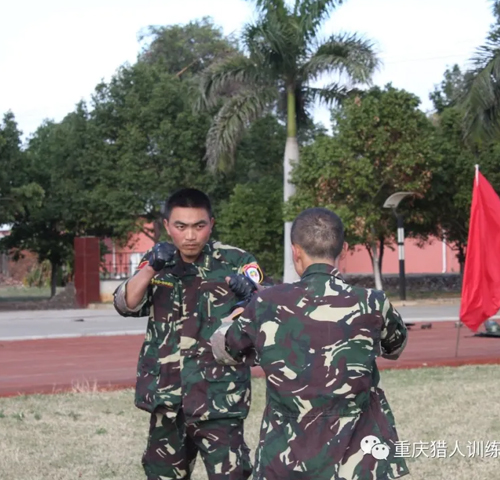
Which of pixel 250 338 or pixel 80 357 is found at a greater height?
pixel 250 338

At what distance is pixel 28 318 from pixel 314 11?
10710 mm

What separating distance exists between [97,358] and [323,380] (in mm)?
10660

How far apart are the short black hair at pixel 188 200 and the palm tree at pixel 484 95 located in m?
15.0

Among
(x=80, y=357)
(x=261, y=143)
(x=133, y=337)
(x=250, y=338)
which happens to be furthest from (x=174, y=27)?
(x=250, y=338)

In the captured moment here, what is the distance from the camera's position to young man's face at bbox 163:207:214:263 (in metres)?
4.48

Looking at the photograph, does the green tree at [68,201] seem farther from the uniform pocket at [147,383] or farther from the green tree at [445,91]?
the uniform pocket at [147,383]

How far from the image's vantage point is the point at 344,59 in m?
25.9

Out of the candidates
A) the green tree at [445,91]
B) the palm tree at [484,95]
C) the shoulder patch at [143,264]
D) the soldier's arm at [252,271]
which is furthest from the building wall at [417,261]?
the shoulder patch at [143,264]

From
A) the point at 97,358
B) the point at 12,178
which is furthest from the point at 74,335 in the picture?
the point at 12,178

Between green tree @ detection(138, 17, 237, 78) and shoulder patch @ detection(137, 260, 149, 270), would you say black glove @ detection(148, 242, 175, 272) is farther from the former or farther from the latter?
green tree @ detection(138, 17, 237, 78)

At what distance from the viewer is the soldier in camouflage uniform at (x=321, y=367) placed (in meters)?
3.31

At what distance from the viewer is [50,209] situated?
1388 inches

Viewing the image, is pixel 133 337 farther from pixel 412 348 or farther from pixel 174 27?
pixel 174 27

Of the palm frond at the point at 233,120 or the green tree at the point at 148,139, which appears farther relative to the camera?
the green tree at the point at 148,139
